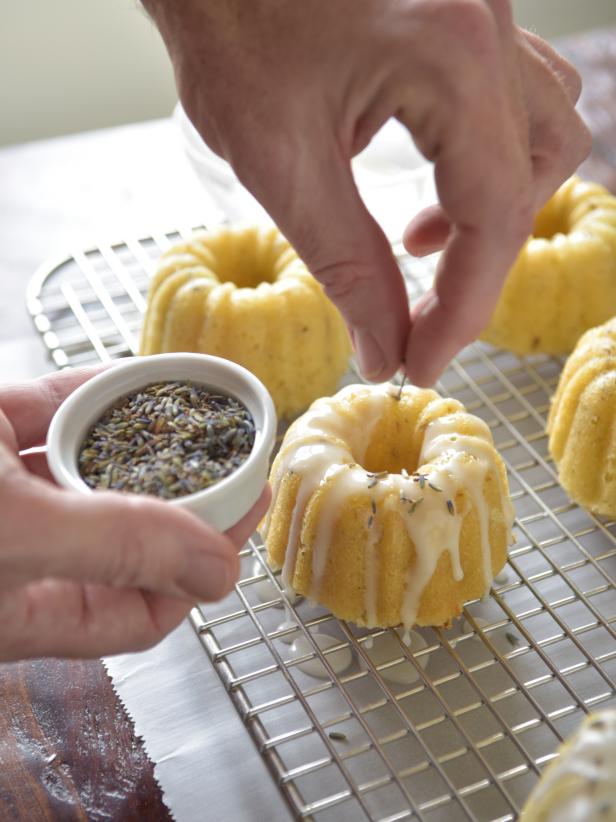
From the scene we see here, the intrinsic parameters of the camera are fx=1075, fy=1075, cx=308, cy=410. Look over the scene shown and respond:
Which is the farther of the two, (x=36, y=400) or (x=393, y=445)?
(x=393, y=445)

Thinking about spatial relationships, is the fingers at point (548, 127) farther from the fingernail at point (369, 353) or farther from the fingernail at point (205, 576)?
the fingernail at point (205, 576)

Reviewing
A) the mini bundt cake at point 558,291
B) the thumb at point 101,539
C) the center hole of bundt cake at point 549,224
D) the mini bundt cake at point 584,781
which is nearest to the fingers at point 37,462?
the thumb at point 101,539

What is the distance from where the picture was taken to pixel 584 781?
4.11 ft

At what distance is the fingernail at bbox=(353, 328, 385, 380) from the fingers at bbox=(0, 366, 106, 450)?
48 cm

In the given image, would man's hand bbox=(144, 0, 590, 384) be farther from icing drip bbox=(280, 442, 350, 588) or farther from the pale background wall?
the pale background wall

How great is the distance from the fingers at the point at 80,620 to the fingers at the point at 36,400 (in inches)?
16.9

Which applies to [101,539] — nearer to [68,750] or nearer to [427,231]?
[68,750]

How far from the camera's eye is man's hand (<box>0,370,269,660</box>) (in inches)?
47.9

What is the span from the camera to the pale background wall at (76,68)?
13.0 feet

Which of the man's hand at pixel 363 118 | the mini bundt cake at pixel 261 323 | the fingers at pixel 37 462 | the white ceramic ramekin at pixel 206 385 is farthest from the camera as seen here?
the mini bundt cake at pixel 261 323

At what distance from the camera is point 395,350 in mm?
1538

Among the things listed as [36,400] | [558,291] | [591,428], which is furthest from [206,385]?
[558,291]

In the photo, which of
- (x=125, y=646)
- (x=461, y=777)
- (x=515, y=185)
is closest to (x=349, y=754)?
(x=461, y=777)

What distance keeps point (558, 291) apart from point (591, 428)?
0.46 metres
